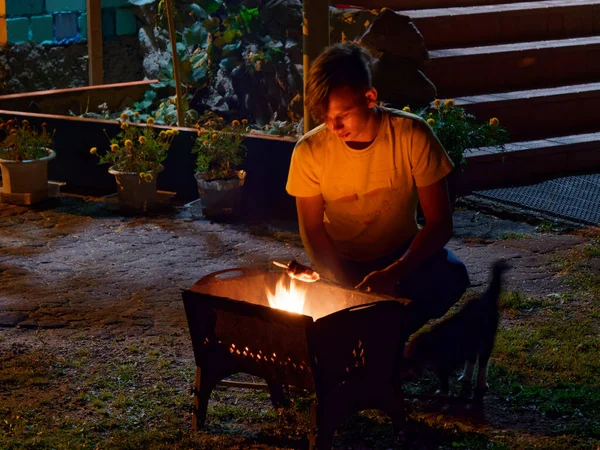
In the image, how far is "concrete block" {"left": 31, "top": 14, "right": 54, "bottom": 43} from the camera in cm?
1195

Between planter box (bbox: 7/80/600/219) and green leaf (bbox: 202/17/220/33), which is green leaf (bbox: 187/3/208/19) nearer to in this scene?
green leaf (bbox: 202/17/220/33)

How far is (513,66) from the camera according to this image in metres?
9.99

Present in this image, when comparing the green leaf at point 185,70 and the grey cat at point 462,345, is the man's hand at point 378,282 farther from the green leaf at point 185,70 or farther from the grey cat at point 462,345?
the green leaf at point 185,70

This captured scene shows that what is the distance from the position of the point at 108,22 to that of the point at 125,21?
0.24 meters

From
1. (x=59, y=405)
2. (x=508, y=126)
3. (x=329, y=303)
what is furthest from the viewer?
(x=508, y=126)

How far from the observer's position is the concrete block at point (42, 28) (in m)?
12.0

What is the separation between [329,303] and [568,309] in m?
2.49

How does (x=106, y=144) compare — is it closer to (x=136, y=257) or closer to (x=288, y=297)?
(x=136, y=257)

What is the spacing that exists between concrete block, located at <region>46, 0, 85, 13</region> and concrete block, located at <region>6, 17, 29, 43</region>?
0.35 meters

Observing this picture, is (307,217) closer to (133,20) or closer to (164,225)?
(164,225)

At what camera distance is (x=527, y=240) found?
7.30m

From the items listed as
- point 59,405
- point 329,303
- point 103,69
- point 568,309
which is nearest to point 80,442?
point 59,405

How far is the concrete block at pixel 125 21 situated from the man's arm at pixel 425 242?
9140mm

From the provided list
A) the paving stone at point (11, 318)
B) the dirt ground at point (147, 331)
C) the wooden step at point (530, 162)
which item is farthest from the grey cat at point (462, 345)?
the wooden step at point (530, 162)
